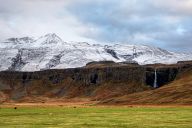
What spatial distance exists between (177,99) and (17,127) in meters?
103

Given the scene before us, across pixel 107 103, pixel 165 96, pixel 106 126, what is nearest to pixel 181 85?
pixel 165 96

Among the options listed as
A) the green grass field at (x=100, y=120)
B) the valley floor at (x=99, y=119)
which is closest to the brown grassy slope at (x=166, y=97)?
the valley floor at (x=99, y=119)

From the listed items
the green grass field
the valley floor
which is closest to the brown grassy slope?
the valley floor

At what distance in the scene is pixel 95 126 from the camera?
52.7 metres

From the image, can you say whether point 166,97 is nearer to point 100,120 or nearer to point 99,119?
Result: point 99,119

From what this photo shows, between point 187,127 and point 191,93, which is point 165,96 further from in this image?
point 187,127

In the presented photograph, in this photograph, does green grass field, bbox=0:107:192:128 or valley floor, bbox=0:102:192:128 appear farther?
valley floor, bbox=0:102:192:128

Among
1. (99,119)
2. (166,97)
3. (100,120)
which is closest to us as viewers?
(100,120)

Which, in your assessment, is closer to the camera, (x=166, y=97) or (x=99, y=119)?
(x=99, y=119)

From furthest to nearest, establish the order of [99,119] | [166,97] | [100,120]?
1. [166,97]
2. [99,119]
3. [100,120]

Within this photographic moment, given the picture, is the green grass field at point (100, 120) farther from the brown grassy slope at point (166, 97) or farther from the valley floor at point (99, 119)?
the brown grassy slope at point (166, 97)

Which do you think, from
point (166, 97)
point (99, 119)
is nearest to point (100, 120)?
point (99, 119)

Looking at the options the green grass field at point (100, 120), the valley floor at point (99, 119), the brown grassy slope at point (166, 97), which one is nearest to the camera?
the green grass field at point (100, 120)

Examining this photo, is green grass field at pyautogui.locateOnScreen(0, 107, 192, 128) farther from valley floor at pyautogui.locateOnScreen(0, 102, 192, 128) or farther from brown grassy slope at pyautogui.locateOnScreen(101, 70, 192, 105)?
brown grassy slope at pyautogui.locateOnScreen(101, 70, 192, 105)
